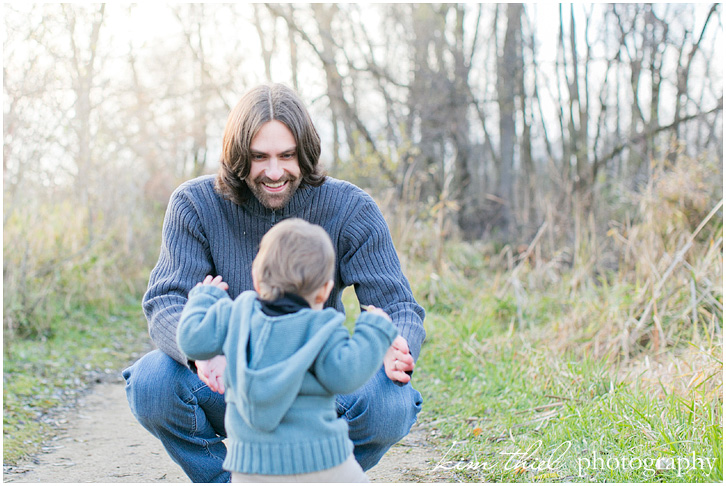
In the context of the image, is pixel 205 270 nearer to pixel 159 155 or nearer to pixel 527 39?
pixel 159 155

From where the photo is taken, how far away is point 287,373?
168 centimetres

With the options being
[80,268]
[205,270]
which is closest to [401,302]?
[205,270]

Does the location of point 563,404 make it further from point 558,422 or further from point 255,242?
point 255,242

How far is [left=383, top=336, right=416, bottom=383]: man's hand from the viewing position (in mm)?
2213

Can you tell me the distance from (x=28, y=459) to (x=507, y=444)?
2.16 meters

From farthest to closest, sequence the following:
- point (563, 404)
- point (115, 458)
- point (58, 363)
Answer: point (58, 363)
point (563, 404)
point (115, 458)

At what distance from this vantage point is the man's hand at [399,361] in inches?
87.1

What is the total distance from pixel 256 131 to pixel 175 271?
567mm

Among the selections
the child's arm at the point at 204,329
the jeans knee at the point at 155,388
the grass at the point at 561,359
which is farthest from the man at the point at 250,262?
the grass at the point at 561,359

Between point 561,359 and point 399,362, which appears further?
point 561,359

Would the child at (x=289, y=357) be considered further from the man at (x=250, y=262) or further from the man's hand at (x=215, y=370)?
the man at (x=250, y=262)

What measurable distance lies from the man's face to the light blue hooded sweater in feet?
2.53

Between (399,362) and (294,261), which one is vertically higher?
(294,261)

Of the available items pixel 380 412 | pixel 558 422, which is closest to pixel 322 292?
pixel 380 412
